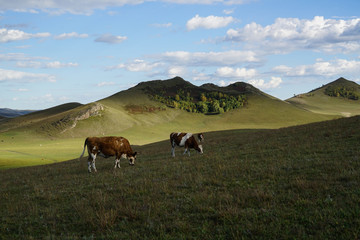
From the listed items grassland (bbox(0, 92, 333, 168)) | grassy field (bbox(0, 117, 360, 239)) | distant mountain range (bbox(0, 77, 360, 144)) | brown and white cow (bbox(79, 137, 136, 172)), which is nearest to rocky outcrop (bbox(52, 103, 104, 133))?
distant mountain range (bbox(0, 77, 360, 144))

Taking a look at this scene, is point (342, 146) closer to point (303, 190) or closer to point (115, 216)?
point (303, 190)

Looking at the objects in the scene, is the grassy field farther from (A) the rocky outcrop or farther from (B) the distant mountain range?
(A) the rocky outcrop

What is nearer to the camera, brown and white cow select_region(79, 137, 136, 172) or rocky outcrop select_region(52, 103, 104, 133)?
brown and white cow select_region(79, 137, 136, 172)

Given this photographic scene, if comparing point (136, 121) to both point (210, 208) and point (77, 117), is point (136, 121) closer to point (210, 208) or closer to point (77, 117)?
point (77, 117)

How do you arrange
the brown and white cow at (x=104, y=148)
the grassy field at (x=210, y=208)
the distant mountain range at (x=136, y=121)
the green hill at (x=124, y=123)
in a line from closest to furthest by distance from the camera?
the grassy field at (x=210, y=208), the brown and white cow at (x=104, y=148), the green hill at (x=124, y=123), the distant mountain range at (x=136, y=121)

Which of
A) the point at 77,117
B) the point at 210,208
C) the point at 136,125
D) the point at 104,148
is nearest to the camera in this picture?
the point at 210,208

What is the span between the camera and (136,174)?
17.0 m

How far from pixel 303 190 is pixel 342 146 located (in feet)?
39.1

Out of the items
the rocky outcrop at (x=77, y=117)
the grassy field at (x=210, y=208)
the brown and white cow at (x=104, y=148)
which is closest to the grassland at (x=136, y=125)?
the rocky outcrop at (x=77, y=117)

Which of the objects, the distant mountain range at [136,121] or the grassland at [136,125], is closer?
the grassland at [136,125]

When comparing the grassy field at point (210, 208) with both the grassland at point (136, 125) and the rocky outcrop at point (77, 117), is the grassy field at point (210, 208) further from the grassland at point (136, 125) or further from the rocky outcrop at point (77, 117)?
the rocky outcrop at point (77, 117)

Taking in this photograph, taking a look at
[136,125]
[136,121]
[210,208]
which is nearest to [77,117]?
[136,125]

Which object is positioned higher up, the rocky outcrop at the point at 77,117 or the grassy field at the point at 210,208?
the rocky outcrop at the point at 77,117

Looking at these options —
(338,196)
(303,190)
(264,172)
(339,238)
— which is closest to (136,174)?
(264,172)
